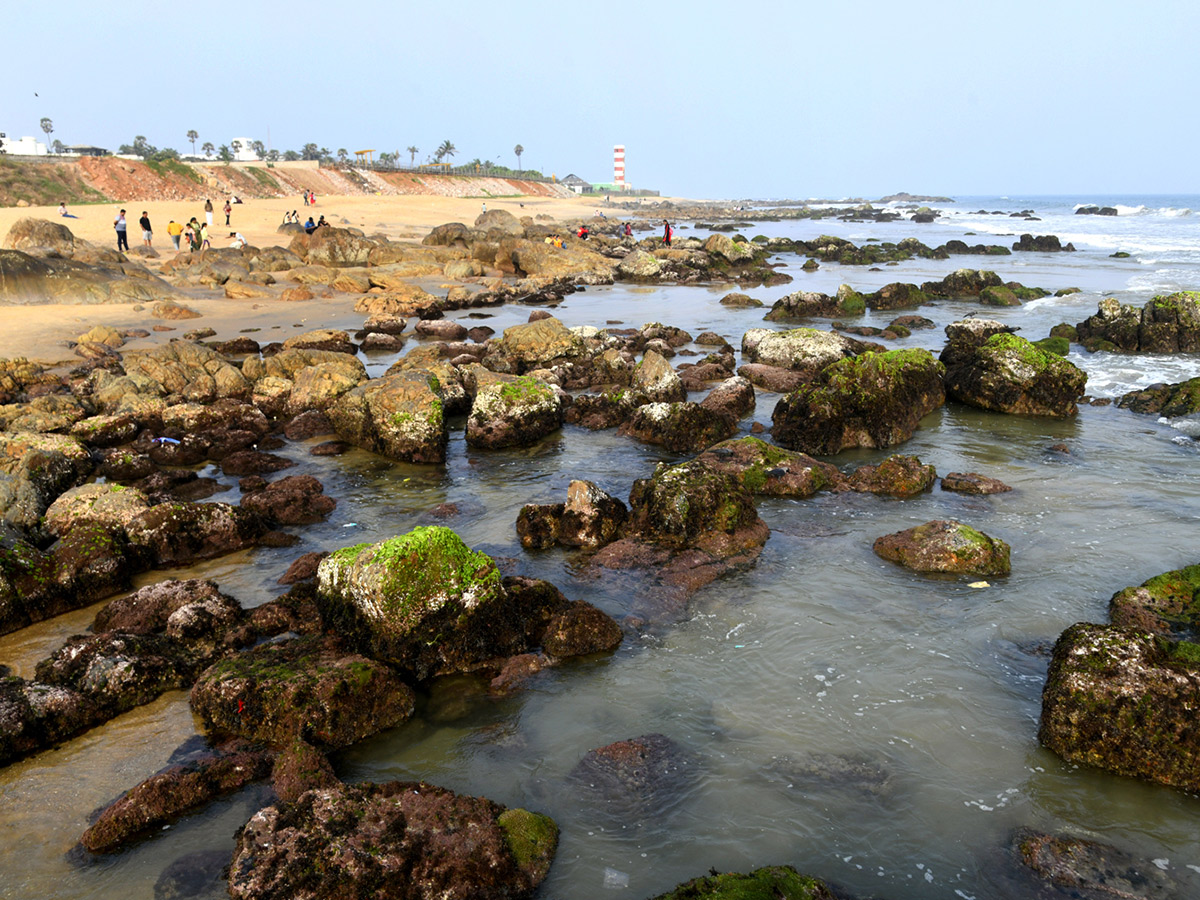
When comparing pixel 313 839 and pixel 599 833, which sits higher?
pixel 313 839

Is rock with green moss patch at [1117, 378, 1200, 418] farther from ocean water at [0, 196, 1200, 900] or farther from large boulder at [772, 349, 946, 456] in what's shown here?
large boulder at [772, 349, 946, 456]

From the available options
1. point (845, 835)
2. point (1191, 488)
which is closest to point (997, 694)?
point (845, 835)

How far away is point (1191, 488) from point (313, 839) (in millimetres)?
14802

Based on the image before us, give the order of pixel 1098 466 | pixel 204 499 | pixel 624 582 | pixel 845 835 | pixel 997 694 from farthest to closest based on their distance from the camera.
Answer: pixel 1098 466
pixel 204 499
pixel 624 582
pixel 997 694
pixel 845 835

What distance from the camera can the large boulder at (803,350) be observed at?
2136 centimetres

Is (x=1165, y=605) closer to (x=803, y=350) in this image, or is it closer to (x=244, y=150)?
(x=803, y=350)

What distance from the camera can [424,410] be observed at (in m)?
15.1

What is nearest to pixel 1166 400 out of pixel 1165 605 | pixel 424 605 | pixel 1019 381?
pixel 1019 381

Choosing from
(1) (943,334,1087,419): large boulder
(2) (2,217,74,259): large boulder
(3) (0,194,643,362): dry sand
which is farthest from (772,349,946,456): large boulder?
(2) (2,217,74,259): large boulder

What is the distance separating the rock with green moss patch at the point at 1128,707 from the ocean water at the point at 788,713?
0.65 feet

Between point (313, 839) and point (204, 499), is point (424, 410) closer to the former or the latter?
point (204, 499)

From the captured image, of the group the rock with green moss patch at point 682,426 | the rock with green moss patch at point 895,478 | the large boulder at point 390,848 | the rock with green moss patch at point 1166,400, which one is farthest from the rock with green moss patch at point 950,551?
the rock with green moss patch at point 1166,400

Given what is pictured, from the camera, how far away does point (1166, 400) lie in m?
17.6

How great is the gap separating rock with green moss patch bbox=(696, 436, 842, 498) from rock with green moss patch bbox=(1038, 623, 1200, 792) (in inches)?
237
